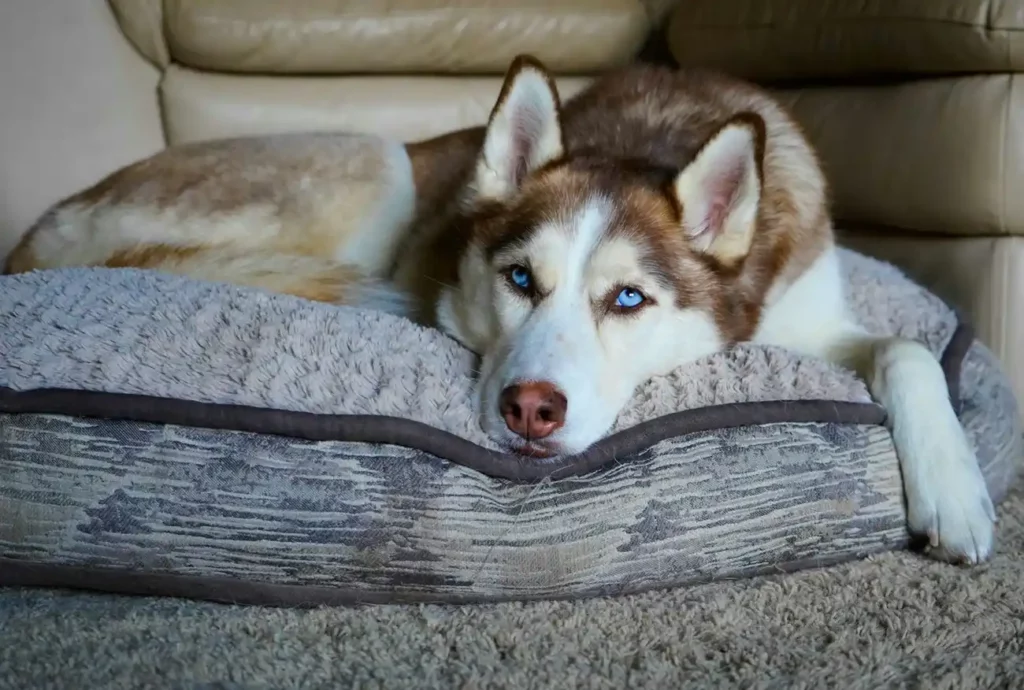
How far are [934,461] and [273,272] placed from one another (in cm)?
→ 129

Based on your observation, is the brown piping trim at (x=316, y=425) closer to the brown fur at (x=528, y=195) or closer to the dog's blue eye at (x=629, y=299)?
the dog's blue eye at (x=629, y=299)

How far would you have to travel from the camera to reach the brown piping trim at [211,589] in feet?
4.45

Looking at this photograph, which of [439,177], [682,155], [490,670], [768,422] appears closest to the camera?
[490,670]

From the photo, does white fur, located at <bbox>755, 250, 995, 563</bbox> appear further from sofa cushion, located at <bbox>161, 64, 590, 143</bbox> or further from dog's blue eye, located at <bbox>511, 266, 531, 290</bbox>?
sofa cushion, located at <bbox>161, 64, 590, 143</bbox>

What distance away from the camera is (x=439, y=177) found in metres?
2.37

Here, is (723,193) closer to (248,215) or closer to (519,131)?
(519,131)

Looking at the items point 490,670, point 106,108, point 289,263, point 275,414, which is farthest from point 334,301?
point 106,108

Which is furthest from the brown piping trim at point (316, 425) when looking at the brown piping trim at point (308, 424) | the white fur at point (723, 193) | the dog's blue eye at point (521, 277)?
the white fur at point (723, 193)

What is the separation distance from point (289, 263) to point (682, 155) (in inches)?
33.1

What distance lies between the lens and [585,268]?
4.90 feet

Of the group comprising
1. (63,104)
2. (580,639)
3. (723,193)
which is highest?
(723,193)

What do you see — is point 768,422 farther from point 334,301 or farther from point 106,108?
point 106,108

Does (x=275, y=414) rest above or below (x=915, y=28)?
below

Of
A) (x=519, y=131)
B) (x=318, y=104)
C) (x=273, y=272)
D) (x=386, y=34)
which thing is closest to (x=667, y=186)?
(x=519, y=131)
